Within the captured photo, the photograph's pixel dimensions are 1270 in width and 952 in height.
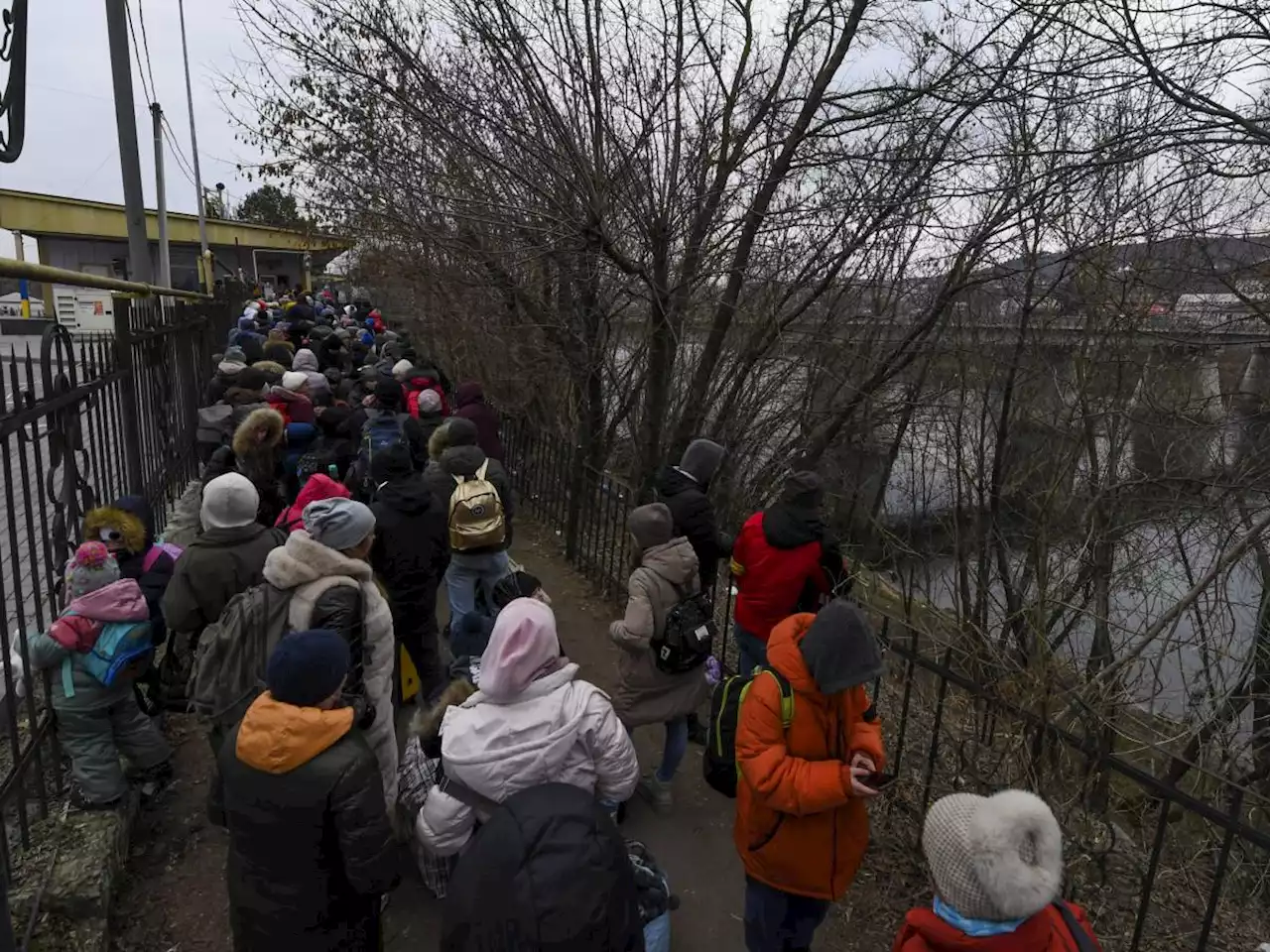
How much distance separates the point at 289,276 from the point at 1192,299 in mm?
46858

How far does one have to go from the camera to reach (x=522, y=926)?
5.35 ft

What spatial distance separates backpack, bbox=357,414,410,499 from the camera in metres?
5.39

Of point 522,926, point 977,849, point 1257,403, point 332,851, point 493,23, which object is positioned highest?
point 493,23

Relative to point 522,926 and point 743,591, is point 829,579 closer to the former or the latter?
point 743,591

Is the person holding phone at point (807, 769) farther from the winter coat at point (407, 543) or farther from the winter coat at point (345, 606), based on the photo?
the winter coat at point (407, 543)

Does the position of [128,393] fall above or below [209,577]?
above

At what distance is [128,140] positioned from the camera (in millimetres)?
7383

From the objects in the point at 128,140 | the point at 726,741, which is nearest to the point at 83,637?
the point at 726,741

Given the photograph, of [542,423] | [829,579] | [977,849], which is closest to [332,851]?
[977,849]

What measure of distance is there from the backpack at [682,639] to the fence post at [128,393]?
3379 mm

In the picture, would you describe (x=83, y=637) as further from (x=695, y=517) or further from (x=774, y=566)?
(x=774, y=566)

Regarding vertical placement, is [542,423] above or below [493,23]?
below

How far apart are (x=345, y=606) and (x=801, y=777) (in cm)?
170

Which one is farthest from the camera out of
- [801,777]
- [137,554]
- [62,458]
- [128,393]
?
[128,393]
